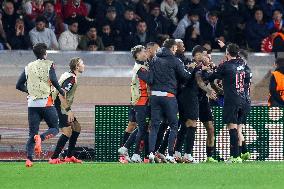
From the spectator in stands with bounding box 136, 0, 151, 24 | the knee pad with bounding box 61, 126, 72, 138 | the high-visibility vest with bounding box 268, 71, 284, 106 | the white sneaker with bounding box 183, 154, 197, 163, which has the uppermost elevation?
the spectator in stands with bounding box 136, 0, 151, 24

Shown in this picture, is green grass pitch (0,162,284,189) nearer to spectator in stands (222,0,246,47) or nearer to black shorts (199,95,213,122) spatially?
black shorts (199,95,213,122)

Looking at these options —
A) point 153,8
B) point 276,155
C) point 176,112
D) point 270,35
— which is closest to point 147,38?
point 153,8

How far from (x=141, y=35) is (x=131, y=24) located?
1.60ft

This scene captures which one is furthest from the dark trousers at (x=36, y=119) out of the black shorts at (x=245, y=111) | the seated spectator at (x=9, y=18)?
the seated spectator at (x=9, y=18)

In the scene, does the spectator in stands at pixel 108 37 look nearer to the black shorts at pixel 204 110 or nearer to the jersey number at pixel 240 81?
the black shorts at pixel 204 110

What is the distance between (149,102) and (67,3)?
8543mm

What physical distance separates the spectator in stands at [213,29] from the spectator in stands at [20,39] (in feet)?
14.2

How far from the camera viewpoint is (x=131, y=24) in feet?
96.4

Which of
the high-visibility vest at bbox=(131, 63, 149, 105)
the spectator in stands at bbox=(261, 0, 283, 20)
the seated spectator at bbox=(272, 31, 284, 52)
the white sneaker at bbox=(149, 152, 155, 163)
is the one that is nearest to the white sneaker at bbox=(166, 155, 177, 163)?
the white sneaker at bbox=(149, 152, 155, 163)

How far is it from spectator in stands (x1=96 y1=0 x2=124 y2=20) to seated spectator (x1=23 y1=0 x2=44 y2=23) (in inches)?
55.9

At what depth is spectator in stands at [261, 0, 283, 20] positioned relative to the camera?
30328mm

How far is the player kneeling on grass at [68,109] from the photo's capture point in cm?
2164

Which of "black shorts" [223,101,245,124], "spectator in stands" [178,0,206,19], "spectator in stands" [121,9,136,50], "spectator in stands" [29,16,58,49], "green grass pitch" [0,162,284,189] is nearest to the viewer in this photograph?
Result: "green grass pitch" [0,162,284,189]

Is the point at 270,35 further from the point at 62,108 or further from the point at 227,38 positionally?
the point at 62,108
